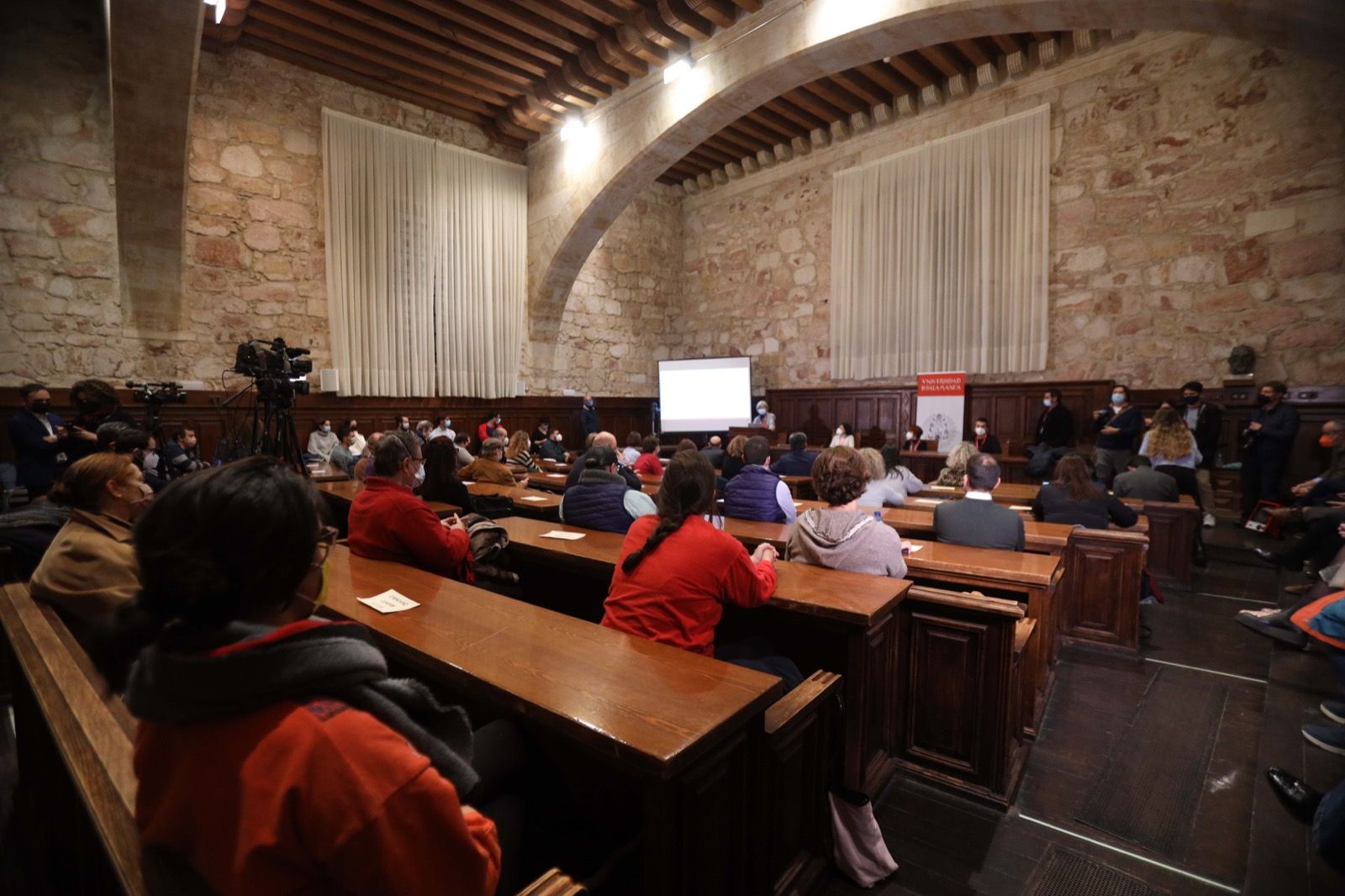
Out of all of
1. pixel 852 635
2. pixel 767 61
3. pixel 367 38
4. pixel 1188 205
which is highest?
pixel 367 38

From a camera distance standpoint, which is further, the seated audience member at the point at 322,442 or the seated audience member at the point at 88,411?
the seated audience member at the point at 322,442

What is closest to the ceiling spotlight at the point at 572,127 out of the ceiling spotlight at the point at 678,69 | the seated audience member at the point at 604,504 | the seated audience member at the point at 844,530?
the ceiling spotlight at the point at 678,69

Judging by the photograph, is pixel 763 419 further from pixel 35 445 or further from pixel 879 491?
pixel 35 445

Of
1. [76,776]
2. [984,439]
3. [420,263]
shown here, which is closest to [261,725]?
[76,776]

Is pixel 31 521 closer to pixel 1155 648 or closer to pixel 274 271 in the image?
Result: pixel 1155 648

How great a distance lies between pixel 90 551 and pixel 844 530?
245cm

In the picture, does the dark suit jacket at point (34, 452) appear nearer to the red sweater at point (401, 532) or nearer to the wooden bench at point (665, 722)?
the red sweater at point (401, 532)

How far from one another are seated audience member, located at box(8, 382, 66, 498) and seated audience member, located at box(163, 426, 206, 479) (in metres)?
0.74

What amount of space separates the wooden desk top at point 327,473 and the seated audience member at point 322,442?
415mm

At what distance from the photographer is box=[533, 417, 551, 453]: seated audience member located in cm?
974

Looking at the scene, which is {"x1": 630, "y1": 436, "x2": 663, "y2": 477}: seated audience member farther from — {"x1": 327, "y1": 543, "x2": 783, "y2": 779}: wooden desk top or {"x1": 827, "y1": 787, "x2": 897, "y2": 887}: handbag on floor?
{"x1": 827, "y1": 787, "x2": 897, "y2": 887}: handbag on floor

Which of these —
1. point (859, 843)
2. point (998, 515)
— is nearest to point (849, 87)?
point (998, 515)

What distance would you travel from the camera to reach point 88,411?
13.9ft

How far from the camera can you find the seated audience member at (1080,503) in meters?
3.80
